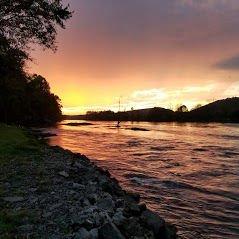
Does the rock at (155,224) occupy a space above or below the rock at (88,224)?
below

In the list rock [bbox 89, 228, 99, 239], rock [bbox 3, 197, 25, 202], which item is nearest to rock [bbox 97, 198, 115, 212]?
rock [bbox 3, 197, 25, 202]

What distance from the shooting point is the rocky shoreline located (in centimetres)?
1044

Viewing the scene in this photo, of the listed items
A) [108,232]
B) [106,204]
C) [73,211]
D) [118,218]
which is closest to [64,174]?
[106,204]

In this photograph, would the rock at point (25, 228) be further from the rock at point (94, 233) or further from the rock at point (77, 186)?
the rock at point (77, 186)

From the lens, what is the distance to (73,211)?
12.1 meters

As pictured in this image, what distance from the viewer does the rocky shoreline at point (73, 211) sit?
34.2 feet

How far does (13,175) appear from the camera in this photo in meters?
17.4

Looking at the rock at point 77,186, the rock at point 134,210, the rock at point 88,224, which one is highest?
the rock at point 77,186

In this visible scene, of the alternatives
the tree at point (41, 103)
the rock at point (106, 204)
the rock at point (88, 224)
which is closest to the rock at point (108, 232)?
the rock at point (88, 224)

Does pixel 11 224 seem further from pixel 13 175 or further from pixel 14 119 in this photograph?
pixel 14 119

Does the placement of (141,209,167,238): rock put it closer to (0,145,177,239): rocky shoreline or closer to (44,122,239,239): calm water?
(0,145,177,239): rocky shoreline

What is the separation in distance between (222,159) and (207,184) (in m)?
15.5

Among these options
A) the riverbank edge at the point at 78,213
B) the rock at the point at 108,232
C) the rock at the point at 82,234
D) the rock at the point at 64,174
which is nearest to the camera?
the rock at the point at 82,234

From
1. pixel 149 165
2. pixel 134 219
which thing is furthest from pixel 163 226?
pixel 149 165
